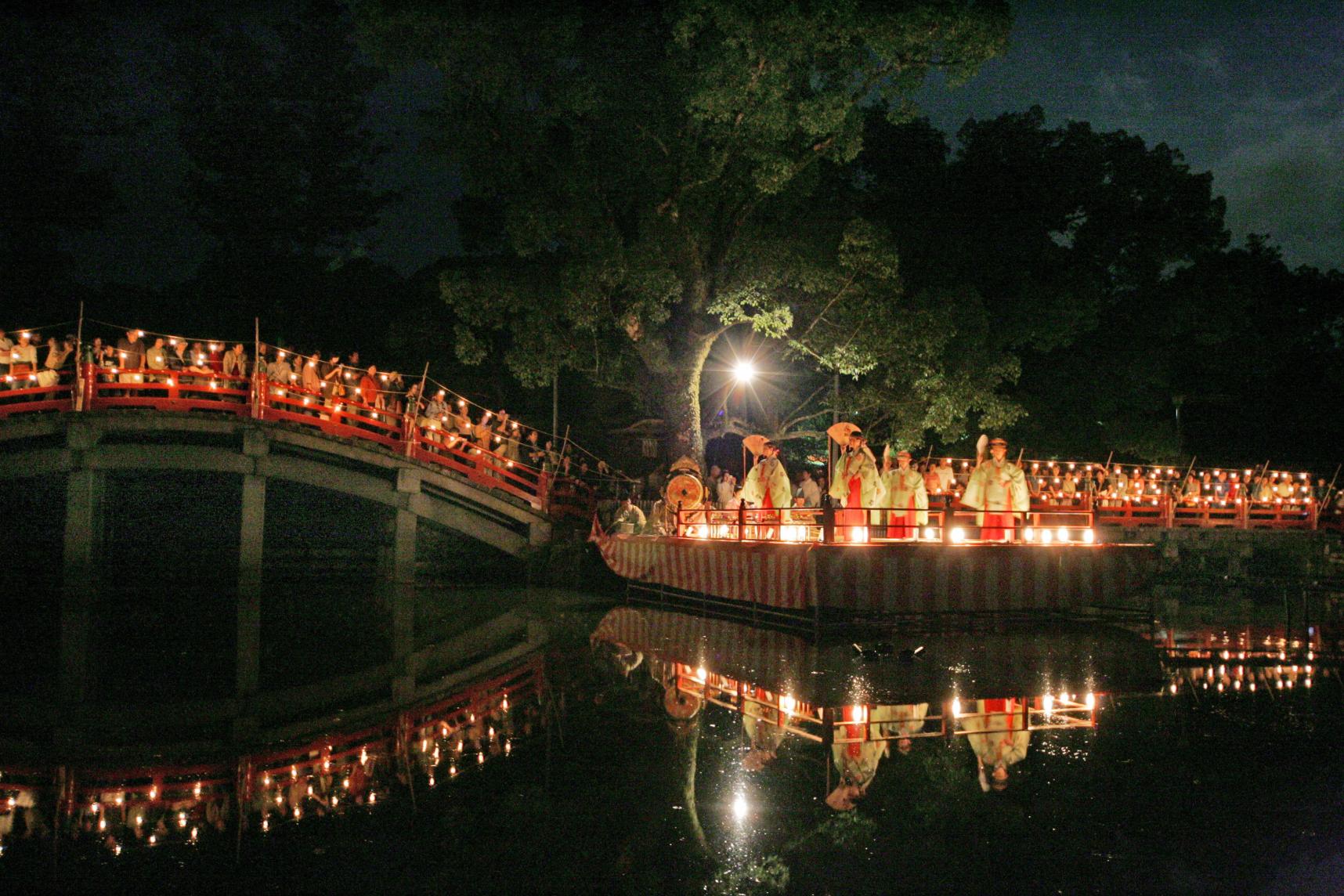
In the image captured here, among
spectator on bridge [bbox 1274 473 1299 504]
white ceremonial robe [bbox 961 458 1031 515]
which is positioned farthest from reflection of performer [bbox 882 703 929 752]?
spectator on bridge [bbox 1274 473 1299 504]

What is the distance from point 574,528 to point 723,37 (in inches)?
428

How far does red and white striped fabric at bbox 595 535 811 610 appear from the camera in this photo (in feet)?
48.3

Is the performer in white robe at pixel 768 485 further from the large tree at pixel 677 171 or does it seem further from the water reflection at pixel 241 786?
the water reflection at pixel 241 786

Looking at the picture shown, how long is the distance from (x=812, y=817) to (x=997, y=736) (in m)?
2.57

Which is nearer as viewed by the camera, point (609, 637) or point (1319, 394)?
point (609, 637)

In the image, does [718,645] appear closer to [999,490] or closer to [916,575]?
[916,575]

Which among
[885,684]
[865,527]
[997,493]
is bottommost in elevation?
[885,684]

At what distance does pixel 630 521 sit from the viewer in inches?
882

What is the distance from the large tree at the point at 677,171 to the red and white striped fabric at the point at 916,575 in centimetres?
720

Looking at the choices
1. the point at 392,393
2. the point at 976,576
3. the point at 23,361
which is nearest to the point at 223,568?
the point at 392,393

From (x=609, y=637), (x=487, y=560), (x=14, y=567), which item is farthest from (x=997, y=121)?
(x=14, y=567)

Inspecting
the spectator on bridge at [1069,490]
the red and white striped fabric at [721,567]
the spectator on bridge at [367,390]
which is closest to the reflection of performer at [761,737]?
the red and white striped fabric at [721,567]

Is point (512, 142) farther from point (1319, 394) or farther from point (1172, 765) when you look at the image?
point (1319, 394)

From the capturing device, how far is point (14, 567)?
78.2ft
